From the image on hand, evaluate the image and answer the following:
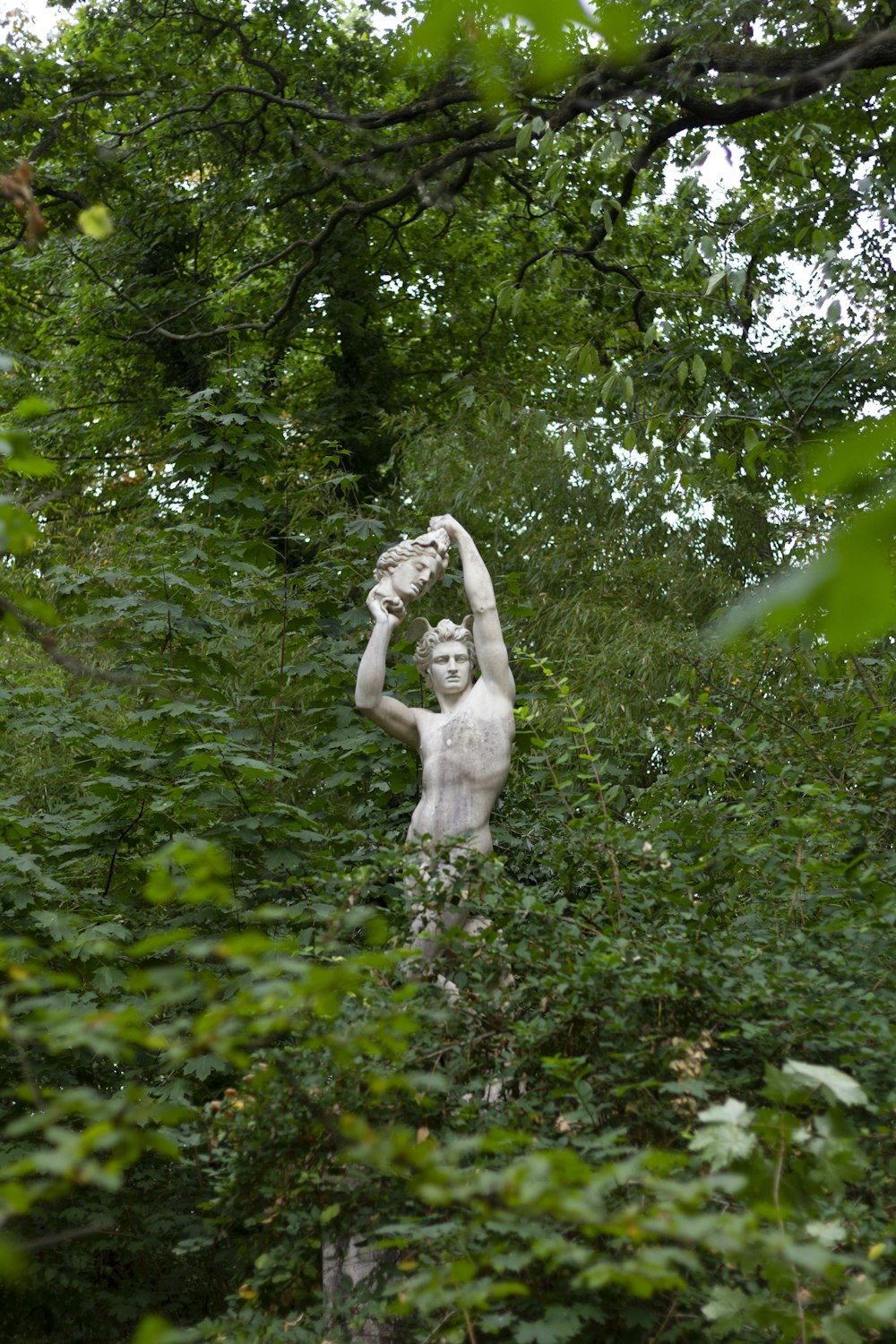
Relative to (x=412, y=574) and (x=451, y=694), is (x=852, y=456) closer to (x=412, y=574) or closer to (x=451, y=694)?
(x=451, y=694)

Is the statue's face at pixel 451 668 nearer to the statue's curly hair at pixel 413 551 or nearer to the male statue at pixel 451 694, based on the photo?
the male statue at pixel 451 694

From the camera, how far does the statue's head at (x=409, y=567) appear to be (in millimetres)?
6562

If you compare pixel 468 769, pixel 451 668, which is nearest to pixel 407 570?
pixel 451 668

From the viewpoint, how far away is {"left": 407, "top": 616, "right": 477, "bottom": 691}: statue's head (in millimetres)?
6414

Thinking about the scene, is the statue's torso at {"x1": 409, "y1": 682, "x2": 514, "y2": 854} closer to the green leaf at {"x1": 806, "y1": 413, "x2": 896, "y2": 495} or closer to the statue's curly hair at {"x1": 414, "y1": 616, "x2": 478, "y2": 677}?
the statue's curly hair at {"x1": 414, "y1": 616, "x2": 478, "y2": 677}

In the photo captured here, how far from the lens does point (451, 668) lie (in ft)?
20.9

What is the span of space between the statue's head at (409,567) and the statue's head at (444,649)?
19 centimetres

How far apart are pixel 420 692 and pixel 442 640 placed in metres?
1.20

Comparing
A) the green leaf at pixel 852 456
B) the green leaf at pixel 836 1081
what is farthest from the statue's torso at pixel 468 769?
the green leaf at pixel 852 456

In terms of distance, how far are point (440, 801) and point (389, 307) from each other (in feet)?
38.0

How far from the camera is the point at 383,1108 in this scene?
155 inches

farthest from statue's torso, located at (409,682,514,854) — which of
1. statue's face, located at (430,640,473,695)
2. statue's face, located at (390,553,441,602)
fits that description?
statue's face, located at (390,553,441,602)

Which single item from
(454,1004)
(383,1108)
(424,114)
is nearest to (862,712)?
(454,1004)

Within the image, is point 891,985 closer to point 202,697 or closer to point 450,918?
point 450,918
